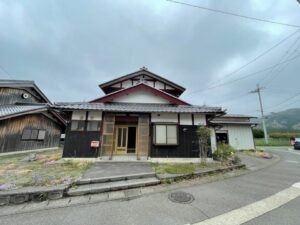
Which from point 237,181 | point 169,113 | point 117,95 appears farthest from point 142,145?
point 237,181

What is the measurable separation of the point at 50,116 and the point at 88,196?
1303 cm

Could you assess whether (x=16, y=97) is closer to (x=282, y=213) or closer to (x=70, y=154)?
(x=70, y=154)

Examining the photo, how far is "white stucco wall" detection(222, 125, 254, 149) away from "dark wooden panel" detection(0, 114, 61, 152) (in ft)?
63.7

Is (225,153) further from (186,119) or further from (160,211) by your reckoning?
(160,211)

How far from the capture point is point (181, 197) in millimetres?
3846

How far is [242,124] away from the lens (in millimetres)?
15469

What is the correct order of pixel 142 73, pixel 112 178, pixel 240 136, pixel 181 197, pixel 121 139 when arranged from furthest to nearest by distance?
pixel 240 136 < pixel 142 73 < pixel 121 139 < pixel 112 178 < pixel 181 197

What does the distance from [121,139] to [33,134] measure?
886cm

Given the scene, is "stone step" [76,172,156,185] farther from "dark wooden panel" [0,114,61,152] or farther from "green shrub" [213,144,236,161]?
"dark wooden panel" [0,114,61,152]

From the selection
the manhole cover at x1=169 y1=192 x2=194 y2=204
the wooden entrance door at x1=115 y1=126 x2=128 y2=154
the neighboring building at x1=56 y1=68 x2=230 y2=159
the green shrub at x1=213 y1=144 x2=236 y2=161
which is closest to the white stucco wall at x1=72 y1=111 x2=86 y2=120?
the neighboring building at x1=56 y1=68 x2=230 y2=159

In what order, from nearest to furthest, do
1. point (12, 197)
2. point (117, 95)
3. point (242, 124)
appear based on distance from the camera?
point (12, 197), point (117, 95), point (242, 124)

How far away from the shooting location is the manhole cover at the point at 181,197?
3.65 m

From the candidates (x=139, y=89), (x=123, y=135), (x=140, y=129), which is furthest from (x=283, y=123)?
(x=123, y=135)

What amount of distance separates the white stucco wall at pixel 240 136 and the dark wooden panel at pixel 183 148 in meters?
9.72
